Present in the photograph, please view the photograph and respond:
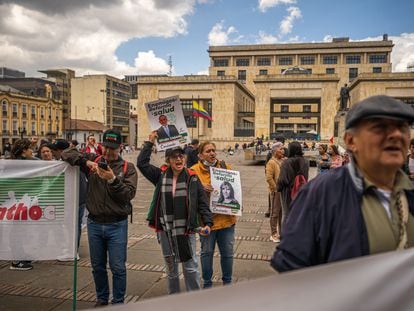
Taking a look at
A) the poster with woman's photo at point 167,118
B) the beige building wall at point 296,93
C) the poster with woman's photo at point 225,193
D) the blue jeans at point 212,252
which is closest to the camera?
the blue jeans at point 212,252

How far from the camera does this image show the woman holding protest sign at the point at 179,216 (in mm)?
4492

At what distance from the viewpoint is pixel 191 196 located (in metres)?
4.59

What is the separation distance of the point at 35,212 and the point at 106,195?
3.01ft

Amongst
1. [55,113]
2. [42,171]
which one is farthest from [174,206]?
[55,113]

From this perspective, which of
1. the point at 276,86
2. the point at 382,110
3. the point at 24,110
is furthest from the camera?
the point at 24,110

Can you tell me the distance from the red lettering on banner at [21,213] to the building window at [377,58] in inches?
3977

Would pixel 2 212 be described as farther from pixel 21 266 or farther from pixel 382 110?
pixel 382 110

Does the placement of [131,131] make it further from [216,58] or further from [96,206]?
[96,206]

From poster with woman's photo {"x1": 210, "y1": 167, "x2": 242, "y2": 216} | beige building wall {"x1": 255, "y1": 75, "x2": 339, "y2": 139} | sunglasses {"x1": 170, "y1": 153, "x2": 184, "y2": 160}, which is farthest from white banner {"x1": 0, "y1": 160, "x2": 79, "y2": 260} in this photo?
beige building wall {"x1": 255, "y1": 75, "x2": 339, "y2": 139}

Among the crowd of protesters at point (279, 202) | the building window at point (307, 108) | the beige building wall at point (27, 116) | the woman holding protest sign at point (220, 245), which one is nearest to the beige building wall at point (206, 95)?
the beige building wall at point (27, 116)

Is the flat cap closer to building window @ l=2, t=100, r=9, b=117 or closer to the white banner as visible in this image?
the white banner

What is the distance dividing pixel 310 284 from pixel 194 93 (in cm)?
7259

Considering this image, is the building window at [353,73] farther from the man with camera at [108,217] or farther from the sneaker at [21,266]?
the man with camera at [108,217]

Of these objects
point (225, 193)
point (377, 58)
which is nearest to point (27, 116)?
point (377, 58)
